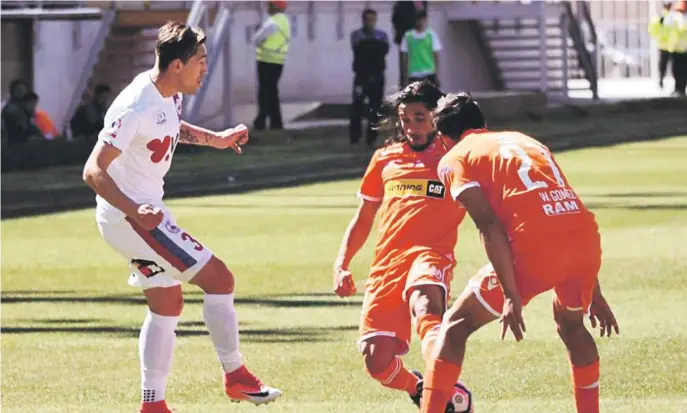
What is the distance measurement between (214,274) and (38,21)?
2117 cm

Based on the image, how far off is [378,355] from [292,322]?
380 cm

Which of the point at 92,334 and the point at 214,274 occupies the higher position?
the point at 214,274

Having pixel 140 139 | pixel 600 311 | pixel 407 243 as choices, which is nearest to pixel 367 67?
pixel 407 243

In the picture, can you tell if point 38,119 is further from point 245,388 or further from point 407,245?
point 407,245

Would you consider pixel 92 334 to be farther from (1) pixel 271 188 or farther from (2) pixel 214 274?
(1) pixel 271 188

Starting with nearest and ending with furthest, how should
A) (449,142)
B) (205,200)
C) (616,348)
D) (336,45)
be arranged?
1. (449,142)
2. (616,348)
3. (205,200)
4. (336,45)

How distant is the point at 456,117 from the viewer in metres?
7.57

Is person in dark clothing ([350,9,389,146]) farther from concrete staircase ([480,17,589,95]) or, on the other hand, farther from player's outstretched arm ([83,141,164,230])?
player's outstretched arm ([83,141,164,230])

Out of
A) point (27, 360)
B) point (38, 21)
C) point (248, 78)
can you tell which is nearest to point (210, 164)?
point (38, 21)

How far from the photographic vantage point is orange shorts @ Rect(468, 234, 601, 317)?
7.21 m

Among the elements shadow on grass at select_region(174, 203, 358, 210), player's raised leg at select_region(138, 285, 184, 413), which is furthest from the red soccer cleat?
shadow on grass at select_region(174, 203, 358, 210)

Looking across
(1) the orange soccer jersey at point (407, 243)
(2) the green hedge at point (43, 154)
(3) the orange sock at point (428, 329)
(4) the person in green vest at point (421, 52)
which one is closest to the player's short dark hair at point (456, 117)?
(1) the orange soccer jersey at point (407, 243)

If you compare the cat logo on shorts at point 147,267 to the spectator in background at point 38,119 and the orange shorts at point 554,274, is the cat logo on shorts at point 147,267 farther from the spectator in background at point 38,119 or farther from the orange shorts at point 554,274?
the spectator in background at point 38,119

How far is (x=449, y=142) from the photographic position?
323 inches
